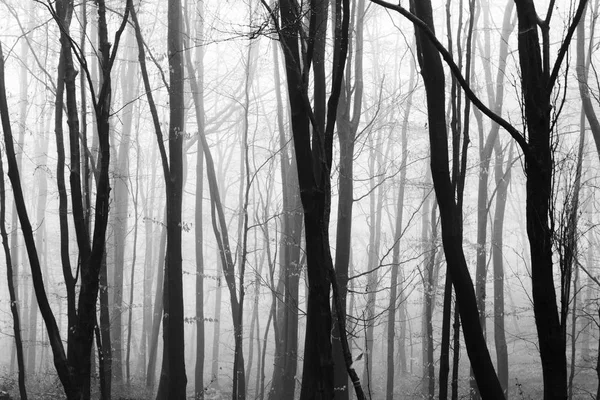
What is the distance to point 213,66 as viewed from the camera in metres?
21.1

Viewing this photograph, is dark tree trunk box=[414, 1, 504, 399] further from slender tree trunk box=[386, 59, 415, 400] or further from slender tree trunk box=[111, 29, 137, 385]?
slender tree trunk box=[111, 29, 137, 385]

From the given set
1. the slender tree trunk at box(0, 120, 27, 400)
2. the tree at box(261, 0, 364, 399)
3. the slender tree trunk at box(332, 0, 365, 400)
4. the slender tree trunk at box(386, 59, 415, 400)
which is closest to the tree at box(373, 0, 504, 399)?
the tree at box(261, 0, 364, 399)

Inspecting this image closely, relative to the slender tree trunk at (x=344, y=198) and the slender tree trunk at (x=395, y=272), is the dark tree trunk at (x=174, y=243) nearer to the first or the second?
the slender tree trunk at (x=344, y=198)

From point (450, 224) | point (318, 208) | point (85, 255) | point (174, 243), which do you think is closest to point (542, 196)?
point (450, 224)

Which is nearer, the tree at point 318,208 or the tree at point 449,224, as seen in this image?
the tree at point 318,208

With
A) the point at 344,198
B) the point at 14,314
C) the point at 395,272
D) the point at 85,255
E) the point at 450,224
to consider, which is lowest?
the point at 14,314

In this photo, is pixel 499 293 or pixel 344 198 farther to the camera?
pixel 499 293

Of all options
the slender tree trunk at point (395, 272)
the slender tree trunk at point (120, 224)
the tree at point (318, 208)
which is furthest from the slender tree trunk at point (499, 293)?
the tree at point (318, 208)

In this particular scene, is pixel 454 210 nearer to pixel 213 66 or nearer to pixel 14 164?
pixel 14 164

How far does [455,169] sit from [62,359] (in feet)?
15.4

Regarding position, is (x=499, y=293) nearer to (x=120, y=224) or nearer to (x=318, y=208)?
(x=120, y=224)

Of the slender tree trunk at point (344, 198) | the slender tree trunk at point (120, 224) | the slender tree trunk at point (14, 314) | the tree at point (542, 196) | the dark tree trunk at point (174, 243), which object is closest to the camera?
the tree at point (542, 196)

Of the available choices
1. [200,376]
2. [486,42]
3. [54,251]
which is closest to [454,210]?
[200,376]

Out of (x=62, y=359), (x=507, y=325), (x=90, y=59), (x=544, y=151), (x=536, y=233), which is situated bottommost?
(x=507, y=325)
